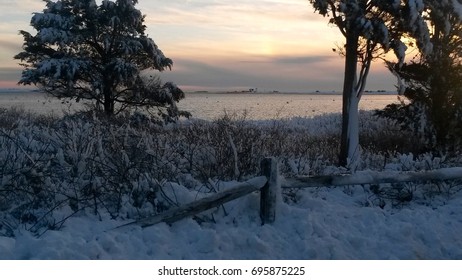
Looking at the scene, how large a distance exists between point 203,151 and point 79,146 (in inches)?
93.3

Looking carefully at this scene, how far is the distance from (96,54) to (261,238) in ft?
63.5

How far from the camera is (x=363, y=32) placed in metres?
17.1

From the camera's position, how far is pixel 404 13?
17.2 m

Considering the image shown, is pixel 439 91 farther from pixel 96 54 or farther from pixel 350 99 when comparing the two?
pixel 96 54

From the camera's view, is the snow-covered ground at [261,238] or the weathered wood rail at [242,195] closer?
the snow-covered ground at [261,238]

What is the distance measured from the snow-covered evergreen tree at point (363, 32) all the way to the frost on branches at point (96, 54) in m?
8.34

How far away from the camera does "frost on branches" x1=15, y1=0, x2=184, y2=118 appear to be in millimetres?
21062

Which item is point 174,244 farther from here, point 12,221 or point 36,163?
point 36,163

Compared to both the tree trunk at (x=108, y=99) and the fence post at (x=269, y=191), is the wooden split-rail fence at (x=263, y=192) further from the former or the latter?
the tree trunk at (x=108, y=99)

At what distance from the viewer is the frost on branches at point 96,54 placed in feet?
69.1

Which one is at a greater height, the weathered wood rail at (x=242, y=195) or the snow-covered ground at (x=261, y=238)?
the weathered wood rail at (x=242, y=195)

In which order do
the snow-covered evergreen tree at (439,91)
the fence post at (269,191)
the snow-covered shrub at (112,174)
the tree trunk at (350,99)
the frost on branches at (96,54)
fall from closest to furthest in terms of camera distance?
1. the fence post at (269,191)
2. the snow-covered shrub at (112,174)
3. the tree trunk at (350,99)
4. the snow-covered evergreen tree at (439,91)
5. the frost on branches at (96,54)

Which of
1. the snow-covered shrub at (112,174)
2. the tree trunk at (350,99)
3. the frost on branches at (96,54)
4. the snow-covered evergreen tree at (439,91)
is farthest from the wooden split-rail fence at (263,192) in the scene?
the frost on branches at (96,54)

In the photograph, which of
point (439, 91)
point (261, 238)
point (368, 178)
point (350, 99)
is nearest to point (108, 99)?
point (350, 99)
